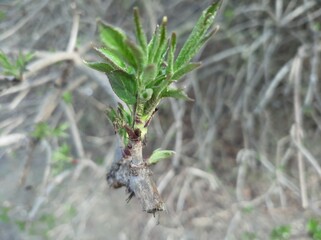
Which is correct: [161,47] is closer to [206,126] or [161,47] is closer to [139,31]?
[139,31]

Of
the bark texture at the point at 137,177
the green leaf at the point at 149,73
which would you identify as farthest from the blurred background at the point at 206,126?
the green leaf at the point at 149,73

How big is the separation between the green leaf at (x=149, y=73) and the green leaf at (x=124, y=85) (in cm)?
2

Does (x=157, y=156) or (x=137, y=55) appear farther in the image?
(x=157, y=156)

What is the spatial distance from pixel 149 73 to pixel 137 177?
14 cm

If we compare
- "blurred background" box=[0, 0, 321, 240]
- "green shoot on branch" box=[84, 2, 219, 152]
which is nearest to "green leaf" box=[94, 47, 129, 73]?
"green shoot on branch" box=[84, 2, 219, 152]

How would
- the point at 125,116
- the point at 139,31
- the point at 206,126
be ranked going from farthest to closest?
the point at 206,126 → the point at 125,116 → the point at 139,31

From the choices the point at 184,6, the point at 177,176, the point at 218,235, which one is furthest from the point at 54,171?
the point at 184,6

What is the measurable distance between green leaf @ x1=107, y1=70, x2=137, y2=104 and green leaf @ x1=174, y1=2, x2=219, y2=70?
0.06 m

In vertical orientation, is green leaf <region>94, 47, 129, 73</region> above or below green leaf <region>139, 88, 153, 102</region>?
above

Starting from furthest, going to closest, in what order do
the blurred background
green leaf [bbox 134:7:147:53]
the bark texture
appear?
the blurred background < the bark texture < green leaf [bbox 134:7:147:53]

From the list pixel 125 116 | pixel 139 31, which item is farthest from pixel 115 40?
pixel 125 116

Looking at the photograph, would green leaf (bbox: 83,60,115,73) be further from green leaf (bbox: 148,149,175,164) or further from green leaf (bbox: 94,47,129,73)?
green leaf (bbox: 148,149,175,164)

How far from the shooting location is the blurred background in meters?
2.29

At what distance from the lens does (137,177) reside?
0.51 metres
